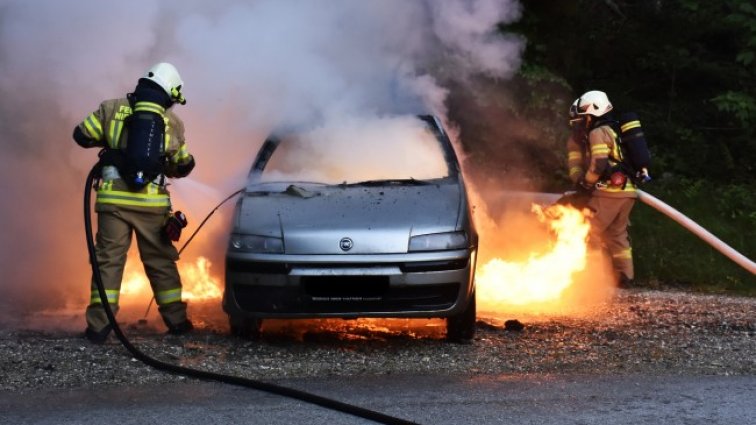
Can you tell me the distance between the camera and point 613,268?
902 cm

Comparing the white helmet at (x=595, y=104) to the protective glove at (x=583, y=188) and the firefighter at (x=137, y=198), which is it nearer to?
the protective glove at (x=583, y=188)

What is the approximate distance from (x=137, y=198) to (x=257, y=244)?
1.04 m

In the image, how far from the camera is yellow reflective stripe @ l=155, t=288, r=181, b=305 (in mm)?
6590

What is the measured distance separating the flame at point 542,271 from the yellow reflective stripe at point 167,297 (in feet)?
8.05

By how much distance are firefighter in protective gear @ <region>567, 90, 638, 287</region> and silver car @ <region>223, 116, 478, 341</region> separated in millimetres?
2841

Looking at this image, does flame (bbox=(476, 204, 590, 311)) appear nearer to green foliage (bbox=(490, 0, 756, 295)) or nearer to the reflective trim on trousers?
green foliage (bbox=(490, 0, 756, 295))

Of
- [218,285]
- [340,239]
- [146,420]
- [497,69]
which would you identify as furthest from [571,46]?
[146,420]

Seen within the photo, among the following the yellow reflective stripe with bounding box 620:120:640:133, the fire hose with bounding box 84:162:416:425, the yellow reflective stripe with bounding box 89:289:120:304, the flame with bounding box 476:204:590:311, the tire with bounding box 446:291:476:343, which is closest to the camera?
the fire hose with bounding box 84:162:416:425

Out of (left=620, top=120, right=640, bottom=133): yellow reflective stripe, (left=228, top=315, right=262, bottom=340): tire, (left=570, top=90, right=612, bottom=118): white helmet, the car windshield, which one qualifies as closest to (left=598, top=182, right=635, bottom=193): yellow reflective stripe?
(left=620, top=120, right=640, bottom=133): yellow reflective stripe

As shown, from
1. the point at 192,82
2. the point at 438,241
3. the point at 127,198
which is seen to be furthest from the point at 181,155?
the point at 438,241

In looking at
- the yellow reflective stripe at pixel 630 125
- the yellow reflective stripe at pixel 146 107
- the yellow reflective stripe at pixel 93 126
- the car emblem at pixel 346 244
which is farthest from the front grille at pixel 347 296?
the yellow reflective stripe at pixel 630 125

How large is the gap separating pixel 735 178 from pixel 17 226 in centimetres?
843

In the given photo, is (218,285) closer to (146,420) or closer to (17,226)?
(17,226)

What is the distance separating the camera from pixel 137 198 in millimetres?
6418
